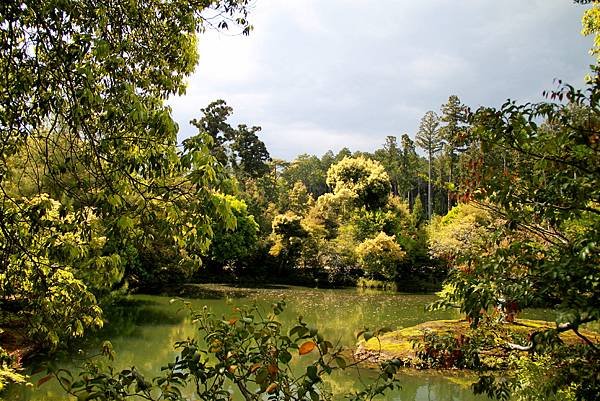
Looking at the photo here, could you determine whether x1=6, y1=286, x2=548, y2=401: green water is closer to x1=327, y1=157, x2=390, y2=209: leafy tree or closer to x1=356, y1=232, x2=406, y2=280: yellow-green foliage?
x1=356, y1=232, x2=406, y2=280: yellow-green foliage

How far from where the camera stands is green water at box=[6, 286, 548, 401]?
320 inches

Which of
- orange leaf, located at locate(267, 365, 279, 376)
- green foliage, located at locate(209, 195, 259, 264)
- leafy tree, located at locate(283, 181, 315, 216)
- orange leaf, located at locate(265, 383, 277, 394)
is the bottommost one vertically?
orange leaf, located at locate(265, 383, 277, 394)

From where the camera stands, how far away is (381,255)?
23.1 meters

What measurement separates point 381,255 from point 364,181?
5.20 m

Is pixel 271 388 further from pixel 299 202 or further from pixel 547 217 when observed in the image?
pixel 299 202

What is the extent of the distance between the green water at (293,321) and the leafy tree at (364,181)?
6.49 m

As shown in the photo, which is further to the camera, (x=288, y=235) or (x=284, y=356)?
(x=288, y=235)

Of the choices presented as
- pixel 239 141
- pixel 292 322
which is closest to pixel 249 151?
pixel 239 141

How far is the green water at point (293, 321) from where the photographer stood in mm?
8117

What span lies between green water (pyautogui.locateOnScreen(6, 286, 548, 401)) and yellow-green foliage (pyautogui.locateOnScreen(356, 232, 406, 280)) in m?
2.29

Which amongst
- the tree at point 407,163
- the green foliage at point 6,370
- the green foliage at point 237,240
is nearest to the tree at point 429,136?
the tree at point 407,163

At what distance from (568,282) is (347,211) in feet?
82.6

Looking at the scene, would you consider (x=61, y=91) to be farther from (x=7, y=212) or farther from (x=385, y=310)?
(x=385, y=310)

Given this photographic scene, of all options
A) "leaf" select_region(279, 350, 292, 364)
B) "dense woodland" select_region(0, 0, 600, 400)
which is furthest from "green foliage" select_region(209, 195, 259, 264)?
"leaf" select_region(279, 350, 292, 364)
